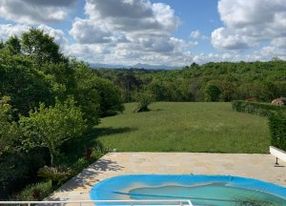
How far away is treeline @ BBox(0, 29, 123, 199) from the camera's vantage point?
66.2 feet

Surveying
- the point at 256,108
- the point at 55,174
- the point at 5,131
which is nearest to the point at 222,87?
the point at 256,108

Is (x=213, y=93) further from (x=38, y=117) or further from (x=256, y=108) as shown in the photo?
(x=38, y=117)

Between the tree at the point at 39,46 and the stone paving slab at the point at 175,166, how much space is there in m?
14.6

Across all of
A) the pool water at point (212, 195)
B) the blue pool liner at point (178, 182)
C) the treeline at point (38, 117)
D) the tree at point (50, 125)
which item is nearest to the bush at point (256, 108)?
the treeline at point (38, 117)

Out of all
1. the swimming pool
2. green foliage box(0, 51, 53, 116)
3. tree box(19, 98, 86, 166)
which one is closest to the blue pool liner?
the swimming pool

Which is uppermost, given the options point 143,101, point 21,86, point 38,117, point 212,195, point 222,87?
point 21,86

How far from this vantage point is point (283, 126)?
85.7 feet

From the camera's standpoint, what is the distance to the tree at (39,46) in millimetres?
37781

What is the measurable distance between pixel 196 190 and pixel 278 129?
8.95 meters

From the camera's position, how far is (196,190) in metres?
20.1

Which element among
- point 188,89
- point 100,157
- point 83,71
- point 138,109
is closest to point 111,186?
point 100,157

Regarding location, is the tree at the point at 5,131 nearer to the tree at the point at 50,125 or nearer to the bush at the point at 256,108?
the tree at the point at 50,125

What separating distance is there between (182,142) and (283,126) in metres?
7.19

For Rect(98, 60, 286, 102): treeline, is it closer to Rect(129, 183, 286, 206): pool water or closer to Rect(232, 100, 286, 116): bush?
Rect(232, 100, 286, 116): bush
